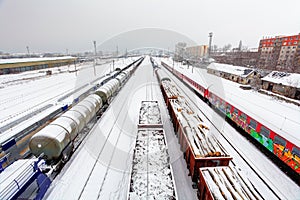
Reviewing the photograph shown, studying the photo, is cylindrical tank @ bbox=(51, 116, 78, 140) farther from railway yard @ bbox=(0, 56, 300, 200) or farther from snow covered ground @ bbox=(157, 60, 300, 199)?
snow covered ground @ bbox=(157, 60, 300, 199)

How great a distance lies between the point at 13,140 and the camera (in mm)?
9859

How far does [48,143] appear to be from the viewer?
26.0ft

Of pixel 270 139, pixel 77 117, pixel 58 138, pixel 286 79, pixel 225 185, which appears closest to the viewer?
pixel 225 185

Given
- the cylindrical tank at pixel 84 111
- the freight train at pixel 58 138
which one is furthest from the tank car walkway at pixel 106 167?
the cylindrical tank at pixel 84 111

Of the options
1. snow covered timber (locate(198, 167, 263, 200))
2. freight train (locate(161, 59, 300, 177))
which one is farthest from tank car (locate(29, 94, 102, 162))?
freight train (locate(161, 59, 300, 177))

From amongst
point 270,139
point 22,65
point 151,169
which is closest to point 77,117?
point 151,169

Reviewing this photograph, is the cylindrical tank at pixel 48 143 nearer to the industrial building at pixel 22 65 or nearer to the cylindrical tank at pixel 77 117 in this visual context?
the cylindrical tank at pixel 77 117

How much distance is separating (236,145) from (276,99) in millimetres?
16257

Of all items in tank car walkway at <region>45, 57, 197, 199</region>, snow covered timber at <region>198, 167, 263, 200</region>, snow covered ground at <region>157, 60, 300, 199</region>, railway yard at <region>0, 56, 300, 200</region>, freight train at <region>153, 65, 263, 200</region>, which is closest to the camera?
snow covered timber at <region>198, 167, 263, 200</region>

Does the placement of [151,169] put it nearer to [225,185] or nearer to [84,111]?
[225,185]

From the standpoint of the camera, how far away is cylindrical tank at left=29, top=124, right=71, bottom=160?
25.8ft

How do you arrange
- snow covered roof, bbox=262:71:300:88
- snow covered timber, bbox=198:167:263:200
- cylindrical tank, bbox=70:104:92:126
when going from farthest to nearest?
→ snow covered roof, bbox=262:71:300:88 < cylindrical tank, bbox=70:104:92:126 < snow covered timber, bbox=198:167:263:200

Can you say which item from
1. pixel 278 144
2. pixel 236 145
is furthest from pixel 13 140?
pixel 278 144

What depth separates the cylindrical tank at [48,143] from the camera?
25.8ft
